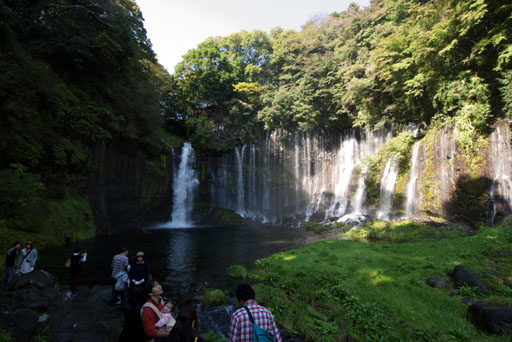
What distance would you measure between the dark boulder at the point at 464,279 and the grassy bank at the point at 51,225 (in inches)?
624

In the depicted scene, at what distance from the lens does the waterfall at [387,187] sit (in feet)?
68.9

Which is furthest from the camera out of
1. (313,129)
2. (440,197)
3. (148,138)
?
(313,129)

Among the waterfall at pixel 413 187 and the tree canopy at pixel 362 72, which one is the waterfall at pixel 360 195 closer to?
the waterfall at pixel 413 187

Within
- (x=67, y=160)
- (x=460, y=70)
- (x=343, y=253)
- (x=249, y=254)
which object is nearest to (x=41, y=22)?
(x=67, y=160)

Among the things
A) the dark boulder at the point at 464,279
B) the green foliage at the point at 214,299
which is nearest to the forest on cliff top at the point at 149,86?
the green foliage at the point at 214,299

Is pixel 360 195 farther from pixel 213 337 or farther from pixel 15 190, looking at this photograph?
pixel 15 190

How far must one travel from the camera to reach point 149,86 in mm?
26094

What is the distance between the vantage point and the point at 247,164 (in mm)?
33750

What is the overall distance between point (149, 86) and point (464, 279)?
28810mm

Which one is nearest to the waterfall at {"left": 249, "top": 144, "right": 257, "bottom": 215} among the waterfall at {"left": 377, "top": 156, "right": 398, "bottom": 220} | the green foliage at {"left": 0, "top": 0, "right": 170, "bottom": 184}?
the green foliage at {"left": 0, "top": 0, "right": 170, "bottom": 184}

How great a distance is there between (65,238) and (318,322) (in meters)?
16.0

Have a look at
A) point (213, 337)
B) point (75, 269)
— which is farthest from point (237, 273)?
point (75, 269)

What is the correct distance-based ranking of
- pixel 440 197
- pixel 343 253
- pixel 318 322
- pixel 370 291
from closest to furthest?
pixel 318 322
pixel 370 291
pixel 343 253
pixel 440 197

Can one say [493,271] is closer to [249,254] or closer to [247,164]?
[249,254]
